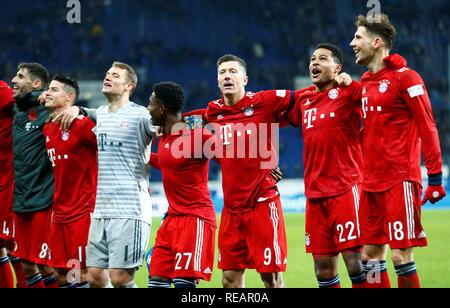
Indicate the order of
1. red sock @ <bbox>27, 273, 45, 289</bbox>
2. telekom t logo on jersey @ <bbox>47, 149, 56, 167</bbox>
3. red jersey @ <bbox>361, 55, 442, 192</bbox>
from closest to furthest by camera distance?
red jersey @ <bbox>361, 55, 442, 192</bbox> → telekom t logo on jersey @ <bbox>47, 149, 56, 167</bbox> → red sock @ <bbox>27, 273, 45, 289</bbox>

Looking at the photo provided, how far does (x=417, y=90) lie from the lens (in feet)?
18.9

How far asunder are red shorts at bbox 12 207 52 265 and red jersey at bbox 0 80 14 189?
56cm

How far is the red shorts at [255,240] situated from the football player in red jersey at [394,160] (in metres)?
0.70

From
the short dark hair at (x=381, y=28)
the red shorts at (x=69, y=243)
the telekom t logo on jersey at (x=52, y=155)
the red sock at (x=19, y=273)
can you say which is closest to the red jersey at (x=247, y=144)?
the short dark hair at (x=381, y=28)

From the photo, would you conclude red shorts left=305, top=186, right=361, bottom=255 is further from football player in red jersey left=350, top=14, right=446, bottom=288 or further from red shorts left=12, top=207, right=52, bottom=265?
red shorts left=12, top=207, right=52, bottom=265

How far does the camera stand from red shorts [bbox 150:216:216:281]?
5953 mm

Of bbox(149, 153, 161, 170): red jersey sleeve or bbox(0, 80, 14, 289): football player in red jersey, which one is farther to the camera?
bbox(0, 80, 14, 289): football player in red jersey

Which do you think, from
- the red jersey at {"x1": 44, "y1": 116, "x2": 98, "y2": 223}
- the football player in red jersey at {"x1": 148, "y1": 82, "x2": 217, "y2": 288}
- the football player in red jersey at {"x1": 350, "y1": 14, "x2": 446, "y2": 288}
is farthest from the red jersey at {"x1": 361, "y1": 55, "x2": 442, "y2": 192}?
the red jersey at {"x1": 44, "y1": 116, "x2": 98, "y2": 223}

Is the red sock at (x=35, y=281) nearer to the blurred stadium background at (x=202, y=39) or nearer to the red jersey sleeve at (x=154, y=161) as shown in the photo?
the red jersey sleeve at (x=154, y=161)

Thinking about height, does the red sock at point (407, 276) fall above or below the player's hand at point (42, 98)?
below

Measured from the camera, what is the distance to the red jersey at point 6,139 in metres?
7.61

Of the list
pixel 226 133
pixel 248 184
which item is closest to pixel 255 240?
pixel 248 184

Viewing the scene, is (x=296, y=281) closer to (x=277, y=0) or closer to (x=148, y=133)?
(x=148, y=133)

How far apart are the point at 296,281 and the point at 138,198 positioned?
3273 millimetres
